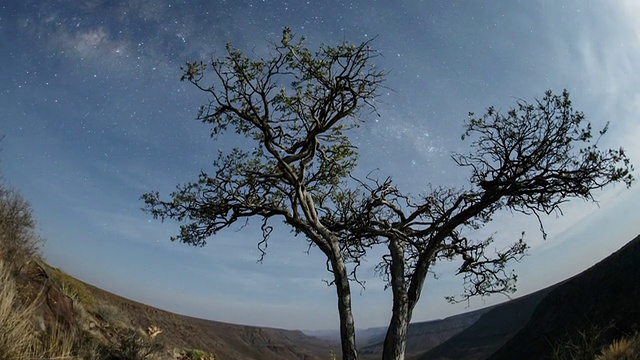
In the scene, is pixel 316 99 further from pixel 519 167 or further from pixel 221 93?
pixel 519 167

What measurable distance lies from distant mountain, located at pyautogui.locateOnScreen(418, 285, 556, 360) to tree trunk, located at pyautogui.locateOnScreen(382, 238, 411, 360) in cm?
11473

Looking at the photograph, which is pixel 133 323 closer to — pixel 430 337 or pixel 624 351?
pixel 624 351

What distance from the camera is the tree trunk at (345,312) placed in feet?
32.2

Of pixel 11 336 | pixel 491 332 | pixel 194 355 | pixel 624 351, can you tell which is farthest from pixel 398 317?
pixel 491 332

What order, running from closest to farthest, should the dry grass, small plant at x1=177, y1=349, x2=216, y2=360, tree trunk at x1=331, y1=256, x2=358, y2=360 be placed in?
the dry grass < tree trunk at x1=331, y1=256, x2=358, y2=360 < small plant at x1=177, y1=349, x2=216, y2=360

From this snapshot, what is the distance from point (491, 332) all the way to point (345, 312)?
13338 cm

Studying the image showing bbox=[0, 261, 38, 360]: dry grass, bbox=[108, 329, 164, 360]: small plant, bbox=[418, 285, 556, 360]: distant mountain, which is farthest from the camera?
bbox=[418, 285, 556, 360]: distant mountain

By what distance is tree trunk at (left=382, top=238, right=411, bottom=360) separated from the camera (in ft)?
32.9

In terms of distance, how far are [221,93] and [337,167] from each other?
4394 millimetres

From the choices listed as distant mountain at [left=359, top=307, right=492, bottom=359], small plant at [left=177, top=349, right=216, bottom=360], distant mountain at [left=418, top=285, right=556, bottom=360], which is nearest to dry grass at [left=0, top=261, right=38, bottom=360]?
small plant at [left=177, top=349, right=216, bottom=360]

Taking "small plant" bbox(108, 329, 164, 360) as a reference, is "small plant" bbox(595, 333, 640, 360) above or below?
above

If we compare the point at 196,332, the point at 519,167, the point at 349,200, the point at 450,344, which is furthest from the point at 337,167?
the point at 450,344

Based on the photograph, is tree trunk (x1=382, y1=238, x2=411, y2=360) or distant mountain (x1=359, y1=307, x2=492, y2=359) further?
distant mountain (x1=359, y1=307, x2=492, y2=359)

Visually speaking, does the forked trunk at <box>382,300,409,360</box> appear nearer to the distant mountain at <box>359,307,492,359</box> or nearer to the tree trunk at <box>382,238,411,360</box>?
the tree trunk at <box>382,238,411,360</box>
